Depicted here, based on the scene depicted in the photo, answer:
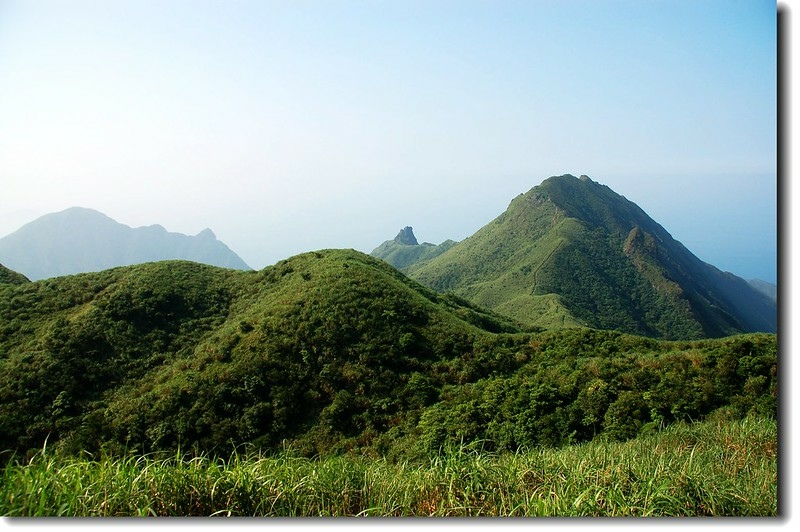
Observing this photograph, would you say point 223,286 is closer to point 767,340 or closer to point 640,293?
point 767,340

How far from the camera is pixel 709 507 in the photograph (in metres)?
3.67

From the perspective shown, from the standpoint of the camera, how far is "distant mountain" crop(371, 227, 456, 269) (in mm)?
88188

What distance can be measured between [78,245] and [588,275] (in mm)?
46908

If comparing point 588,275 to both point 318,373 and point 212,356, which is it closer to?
point 318,373

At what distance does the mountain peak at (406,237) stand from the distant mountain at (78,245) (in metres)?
68.3

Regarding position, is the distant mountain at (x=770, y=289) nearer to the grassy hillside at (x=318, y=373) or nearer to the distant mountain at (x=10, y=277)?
the grassy hillside at (x=318, y=373)

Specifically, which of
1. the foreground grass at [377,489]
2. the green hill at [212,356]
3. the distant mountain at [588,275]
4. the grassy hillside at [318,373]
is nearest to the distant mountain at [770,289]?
the foreground grass at [377,489]

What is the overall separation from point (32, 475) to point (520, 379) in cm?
1386

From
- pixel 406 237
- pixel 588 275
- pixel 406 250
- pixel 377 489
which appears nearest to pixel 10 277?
pixel 377 489

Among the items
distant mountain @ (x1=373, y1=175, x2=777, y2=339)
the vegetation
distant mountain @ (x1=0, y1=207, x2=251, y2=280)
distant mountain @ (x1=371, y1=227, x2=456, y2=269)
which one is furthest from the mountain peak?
the vegetation

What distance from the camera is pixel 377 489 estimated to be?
385 cm

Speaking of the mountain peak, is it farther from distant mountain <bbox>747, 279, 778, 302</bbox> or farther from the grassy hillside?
distant mountain <bbox>747, 279, 778, 302</bbox>

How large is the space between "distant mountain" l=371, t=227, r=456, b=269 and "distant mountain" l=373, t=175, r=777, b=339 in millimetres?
11507

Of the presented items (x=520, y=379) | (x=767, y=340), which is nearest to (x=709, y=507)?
(x=520, y=379)
